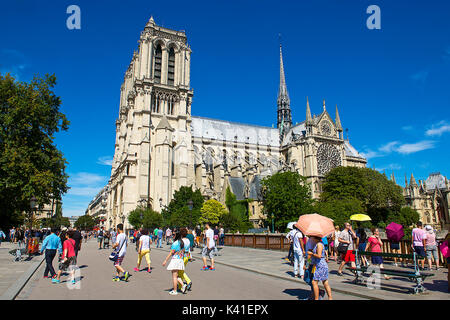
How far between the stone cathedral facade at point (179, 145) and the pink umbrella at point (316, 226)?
4240 cm

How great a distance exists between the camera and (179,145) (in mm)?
56469

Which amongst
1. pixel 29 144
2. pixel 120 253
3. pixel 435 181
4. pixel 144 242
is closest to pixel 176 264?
pixel 120 253

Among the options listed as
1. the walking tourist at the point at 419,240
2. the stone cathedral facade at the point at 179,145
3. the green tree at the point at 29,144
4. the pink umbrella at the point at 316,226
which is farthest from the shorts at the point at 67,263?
the stone cathedral facade at the point at 179,145

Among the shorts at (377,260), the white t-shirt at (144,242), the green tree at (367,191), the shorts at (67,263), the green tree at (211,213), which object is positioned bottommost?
the shorts at (67,263)

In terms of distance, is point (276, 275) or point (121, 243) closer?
point (121, 243)

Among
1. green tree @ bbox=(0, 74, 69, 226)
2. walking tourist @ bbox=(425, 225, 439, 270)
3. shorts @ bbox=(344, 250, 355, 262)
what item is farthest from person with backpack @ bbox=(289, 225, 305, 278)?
green tree @ bbox=(0, 74, 69, 226)

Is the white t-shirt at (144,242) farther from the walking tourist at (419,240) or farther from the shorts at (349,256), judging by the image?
the walking tourist at (419,240)

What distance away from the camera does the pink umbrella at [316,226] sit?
6637 mm

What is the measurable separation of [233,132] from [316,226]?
7073 cm

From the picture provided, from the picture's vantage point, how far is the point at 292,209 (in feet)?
136

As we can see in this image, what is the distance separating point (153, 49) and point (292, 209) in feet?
135

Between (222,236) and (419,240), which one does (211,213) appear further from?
(419,240)
